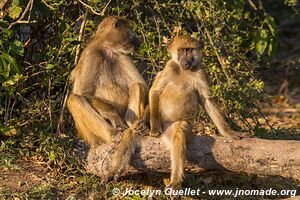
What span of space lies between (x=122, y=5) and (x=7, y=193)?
2942mm

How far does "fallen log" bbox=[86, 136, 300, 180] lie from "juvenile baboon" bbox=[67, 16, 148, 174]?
23 cm

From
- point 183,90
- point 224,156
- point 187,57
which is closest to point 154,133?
point 183,90

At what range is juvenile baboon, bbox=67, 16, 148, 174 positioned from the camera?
7539 millimetres

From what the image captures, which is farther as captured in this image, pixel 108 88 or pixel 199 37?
pixel 199 37

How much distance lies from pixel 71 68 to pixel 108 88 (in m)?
0.58

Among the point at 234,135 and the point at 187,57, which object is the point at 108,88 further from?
the point at 234,135

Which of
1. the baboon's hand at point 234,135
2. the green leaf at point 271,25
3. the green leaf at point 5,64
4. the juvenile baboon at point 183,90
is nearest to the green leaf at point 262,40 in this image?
the green leaf at point 271,25

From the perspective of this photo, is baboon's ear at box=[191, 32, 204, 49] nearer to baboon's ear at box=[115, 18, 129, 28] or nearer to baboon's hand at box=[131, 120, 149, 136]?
baboon's ear at box=[115, 18, 129, 28]

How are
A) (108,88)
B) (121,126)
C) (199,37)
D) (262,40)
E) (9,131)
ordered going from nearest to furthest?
(121,126) → (108,88) → (9,131) → (199,37) → (262,40)

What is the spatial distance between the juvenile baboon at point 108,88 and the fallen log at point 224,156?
23cm

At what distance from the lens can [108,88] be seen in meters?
7.94

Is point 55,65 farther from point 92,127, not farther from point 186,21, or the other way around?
point 186,21

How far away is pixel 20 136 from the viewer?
8281 millimetres

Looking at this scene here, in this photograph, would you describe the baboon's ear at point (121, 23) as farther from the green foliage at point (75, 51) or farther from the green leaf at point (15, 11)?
the green leaf at point (15, 11)
